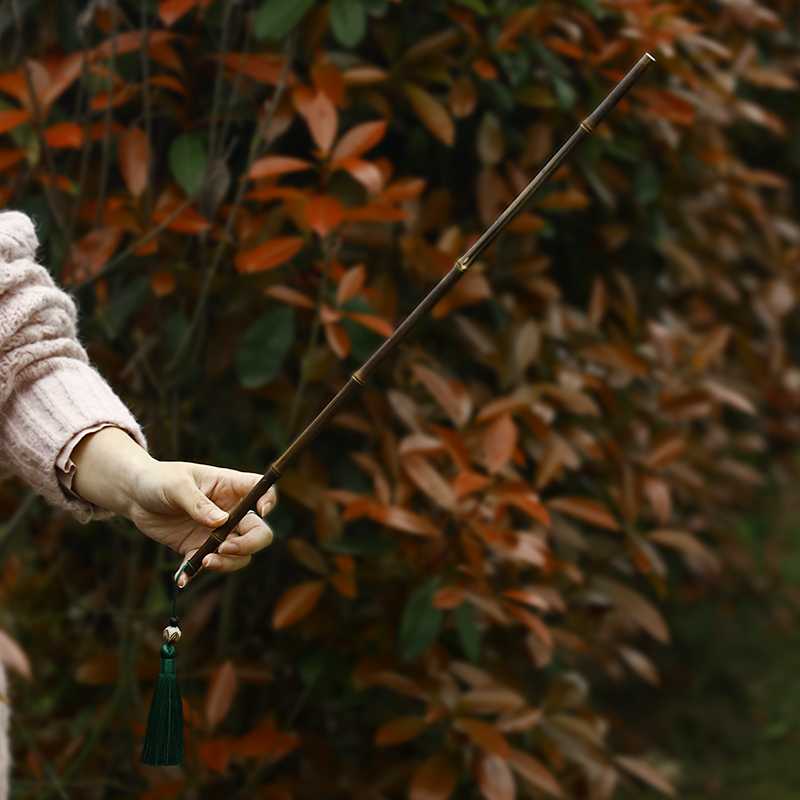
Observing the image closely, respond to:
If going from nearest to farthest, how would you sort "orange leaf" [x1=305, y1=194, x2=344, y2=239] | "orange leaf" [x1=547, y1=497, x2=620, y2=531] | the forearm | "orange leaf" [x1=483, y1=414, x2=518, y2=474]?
the forearm, "orange leaf" [x1=305, y1=194, x2=344, y2=239], "orange leaf" [x1=483, y1=414, x2=518, y2=474], "orange leaf" [x1=547, y1=497, x2=620, y2=531]

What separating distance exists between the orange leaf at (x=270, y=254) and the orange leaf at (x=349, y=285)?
0.09m

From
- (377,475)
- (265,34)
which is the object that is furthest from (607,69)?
(377,475)

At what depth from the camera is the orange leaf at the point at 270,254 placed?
1.42 m

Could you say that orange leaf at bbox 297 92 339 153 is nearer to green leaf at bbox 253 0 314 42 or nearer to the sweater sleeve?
green leaf at bbox 253 0 314 42

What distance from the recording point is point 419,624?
1.48 meters

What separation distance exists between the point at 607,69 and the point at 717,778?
198cm

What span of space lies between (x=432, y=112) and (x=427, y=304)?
0.88m

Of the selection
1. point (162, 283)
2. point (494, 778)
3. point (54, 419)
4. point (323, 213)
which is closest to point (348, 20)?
point (323, 213)

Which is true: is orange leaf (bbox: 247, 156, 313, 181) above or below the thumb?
above

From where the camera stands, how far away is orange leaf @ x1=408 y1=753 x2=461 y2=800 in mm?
1485

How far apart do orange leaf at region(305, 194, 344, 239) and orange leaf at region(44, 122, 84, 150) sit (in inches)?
15.8

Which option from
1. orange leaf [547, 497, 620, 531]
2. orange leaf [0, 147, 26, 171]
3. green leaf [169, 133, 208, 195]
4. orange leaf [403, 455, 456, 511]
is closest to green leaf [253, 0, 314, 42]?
green leaf [169, 133, 208, 195]

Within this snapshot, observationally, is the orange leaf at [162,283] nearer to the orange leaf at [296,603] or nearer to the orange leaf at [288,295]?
the orange leaf at [288,295]

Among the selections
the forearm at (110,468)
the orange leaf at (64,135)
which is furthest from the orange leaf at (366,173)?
the forearm at (110,468)
